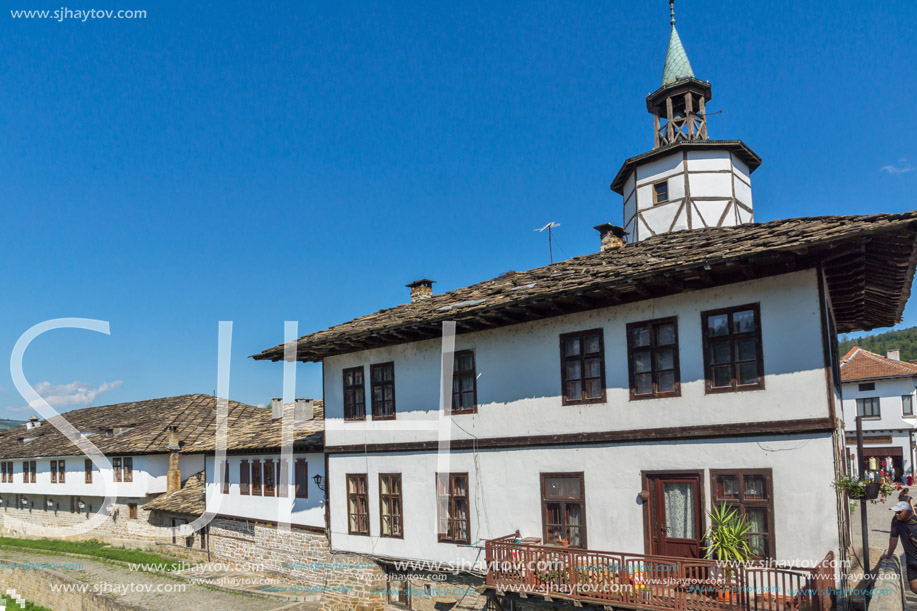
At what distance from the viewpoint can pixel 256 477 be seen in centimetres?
2606

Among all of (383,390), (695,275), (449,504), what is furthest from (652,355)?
(383,390)

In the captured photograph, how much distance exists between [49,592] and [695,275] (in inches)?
1159

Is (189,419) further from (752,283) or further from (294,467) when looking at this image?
(752,283)

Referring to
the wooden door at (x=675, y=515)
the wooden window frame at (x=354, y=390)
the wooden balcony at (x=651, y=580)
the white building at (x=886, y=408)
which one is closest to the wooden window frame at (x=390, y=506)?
the wooden window frame at (x=354, y=390)

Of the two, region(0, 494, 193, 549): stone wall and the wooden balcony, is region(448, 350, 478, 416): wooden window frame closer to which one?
the wooden balcony

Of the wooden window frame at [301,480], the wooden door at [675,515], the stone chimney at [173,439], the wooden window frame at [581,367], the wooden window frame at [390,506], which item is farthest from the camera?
the stone chimney at [173,439]

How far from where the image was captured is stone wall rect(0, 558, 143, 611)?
23984mm

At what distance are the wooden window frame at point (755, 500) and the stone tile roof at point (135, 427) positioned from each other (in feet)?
85.7

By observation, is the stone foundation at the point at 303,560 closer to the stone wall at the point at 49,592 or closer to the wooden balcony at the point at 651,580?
the stone wall at the point at 49,592

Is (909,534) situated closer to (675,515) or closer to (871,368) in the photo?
(675,515)

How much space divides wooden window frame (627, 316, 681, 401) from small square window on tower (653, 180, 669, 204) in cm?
812

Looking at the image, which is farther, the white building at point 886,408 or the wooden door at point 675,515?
the white building at point 886,408

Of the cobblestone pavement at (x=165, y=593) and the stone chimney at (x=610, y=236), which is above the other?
the stone chimney at (x=610, y=236)

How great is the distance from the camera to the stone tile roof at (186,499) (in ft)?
99.6
